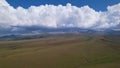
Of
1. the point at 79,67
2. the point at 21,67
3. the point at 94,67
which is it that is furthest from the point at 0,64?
the point at 94,67

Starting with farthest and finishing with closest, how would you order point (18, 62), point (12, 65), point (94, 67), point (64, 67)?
1. point (18, 62)
2. point (12, 65)
3. point (64, 67)
4. point (94, 67)

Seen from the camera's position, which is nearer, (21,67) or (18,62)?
(21,67)

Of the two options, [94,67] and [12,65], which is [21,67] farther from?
[94,67]

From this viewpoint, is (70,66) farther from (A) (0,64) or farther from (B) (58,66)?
(A) (0,64)

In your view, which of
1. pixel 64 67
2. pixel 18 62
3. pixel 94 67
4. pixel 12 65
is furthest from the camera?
pixel 18 62

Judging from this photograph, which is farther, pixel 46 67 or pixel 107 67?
pixel 46 67

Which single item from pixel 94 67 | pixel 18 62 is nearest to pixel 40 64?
pixel 18 62

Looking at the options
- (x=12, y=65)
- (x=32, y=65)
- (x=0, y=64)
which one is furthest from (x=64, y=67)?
(x=0, y=64)

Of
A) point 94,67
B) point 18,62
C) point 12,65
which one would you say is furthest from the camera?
point 18,62
